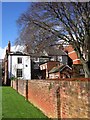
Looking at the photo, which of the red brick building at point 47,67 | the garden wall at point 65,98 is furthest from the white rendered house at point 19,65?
the garden wall at point 65,98

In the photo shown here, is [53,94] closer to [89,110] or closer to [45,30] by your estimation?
[89,110]

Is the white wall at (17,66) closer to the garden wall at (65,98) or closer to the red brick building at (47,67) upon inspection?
the red brick building at (47,67)

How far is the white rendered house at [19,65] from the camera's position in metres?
53.6

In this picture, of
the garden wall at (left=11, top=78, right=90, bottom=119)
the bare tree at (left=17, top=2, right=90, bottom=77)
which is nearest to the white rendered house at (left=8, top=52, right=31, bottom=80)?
the bare tree at (left=17, top=2, right=90, bottom=77)

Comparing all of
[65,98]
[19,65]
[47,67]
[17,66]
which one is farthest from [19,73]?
[65,98]

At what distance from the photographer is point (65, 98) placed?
358 inches

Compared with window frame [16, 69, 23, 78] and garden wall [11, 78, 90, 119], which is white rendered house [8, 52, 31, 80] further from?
garden wall [11, 78, 90, 119]

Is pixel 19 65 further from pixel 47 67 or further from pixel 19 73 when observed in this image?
pixel 47 67

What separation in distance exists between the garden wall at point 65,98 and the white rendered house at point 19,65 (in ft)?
132

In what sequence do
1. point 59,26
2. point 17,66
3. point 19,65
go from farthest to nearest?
point 19,65, point 17,66, point 59,26

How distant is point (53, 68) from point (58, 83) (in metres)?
43.9

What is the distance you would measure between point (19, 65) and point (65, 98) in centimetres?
4531

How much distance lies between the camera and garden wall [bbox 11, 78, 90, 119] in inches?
285

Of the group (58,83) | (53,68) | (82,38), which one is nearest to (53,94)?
(58,83)
